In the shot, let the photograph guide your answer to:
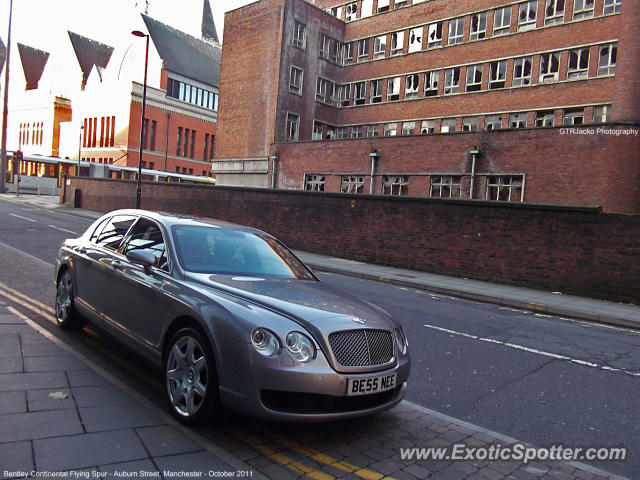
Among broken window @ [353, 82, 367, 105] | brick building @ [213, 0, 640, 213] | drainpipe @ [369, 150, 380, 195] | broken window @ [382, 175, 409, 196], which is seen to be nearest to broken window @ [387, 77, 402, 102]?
brick building @ [213, 0, 640, 213]

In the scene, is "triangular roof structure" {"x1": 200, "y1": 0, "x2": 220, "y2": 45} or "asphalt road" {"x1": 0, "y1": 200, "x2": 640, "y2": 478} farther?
"triangular roof structure" {"x1": 200, "y1": 0, "x2": 220, "y2": 45}

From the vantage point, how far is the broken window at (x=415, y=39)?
128 ft

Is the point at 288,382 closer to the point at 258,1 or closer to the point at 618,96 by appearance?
the point at 618,96

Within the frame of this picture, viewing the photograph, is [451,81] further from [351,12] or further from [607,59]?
[351,12]

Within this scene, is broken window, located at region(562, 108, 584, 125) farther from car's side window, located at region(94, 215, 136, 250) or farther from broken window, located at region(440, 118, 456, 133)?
car's side window, located at region(94, 215, 136, 250)

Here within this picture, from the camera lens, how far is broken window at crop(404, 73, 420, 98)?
3923 cm

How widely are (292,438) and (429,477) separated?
3.27 ft

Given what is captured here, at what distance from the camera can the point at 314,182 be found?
34.2m

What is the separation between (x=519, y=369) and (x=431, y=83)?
3547 centimetres

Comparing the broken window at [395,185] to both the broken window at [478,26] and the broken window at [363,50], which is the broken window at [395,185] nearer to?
the broken window at [478,26]

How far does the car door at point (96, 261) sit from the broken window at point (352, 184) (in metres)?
26.0

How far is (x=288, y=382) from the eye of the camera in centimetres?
337

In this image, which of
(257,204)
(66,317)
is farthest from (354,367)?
(257,204)

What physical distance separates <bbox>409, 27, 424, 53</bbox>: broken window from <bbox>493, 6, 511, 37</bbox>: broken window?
5.94 m
